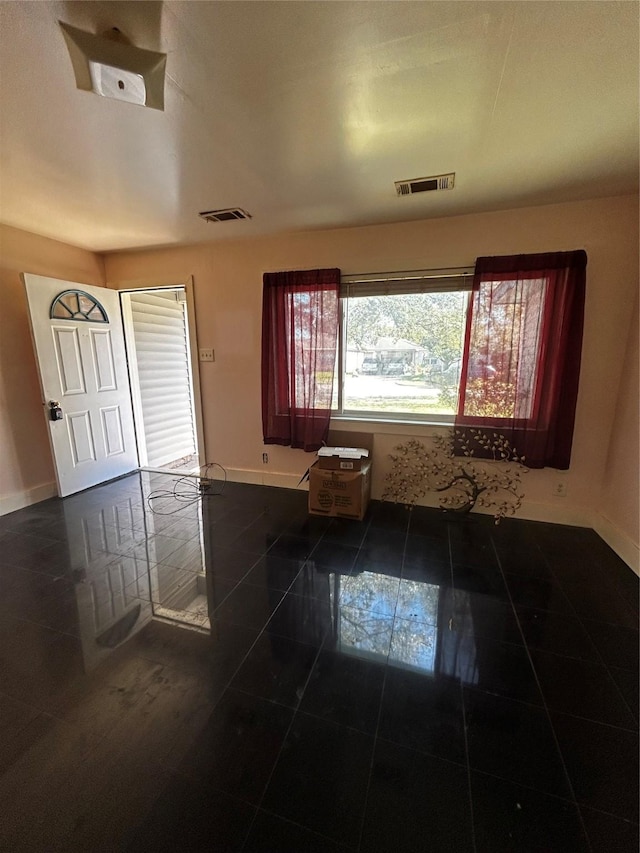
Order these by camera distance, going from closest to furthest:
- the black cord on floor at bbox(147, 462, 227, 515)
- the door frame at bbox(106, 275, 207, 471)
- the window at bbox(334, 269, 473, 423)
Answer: the window at bbox(334, 269, 473, 423) → the black cord on floor at bbox(147, 462, 227, 515) → the door frame at bbox(106, 275, 207, 471)

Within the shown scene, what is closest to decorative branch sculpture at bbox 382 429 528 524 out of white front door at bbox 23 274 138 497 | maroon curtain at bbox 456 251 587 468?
maroon curtain at bbox 456 251 587 468

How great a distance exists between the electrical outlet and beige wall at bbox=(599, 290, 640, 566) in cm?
26

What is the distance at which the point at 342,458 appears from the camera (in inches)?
111

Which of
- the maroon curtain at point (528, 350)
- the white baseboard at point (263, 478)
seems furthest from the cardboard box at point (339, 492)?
the maroon curtain at point (528, 350)

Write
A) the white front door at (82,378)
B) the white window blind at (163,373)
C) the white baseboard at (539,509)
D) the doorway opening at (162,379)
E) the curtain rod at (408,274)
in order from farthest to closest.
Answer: the white window blind at (163,373)
the doorway opening at (162,379)
the white front door at (82,378)
the curtain rod at (408,274)
the white baseboard at (539,509)

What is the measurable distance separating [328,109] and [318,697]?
2485mm

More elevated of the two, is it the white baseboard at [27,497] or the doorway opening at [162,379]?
the doorway opening at [162,379]

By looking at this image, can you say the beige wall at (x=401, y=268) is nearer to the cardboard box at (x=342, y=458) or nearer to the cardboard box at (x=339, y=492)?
the cardboard box at (x=342, y=458)

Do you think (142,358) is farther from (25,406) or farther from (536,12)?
(536,12)

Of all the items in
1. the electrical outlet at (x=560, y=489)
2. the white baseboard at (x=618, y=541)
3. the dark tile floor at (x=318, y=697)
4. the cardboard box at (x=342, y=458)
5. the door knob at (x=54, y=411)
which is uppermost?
the door knob at (x=54, y=411)

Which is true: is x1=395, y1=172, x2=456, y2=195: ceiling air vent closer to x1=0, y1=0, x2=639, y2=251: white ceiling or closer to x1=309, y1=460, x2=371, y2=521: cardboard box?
x1=0, y1=0, x2=639, y2=251: white ceiling

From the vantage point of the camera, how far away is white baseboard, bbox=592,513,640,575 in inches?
84.9

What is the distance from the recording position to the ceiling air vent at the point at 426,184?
203 cm

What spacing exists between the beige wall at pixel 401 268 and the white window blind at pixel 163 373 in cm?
56
